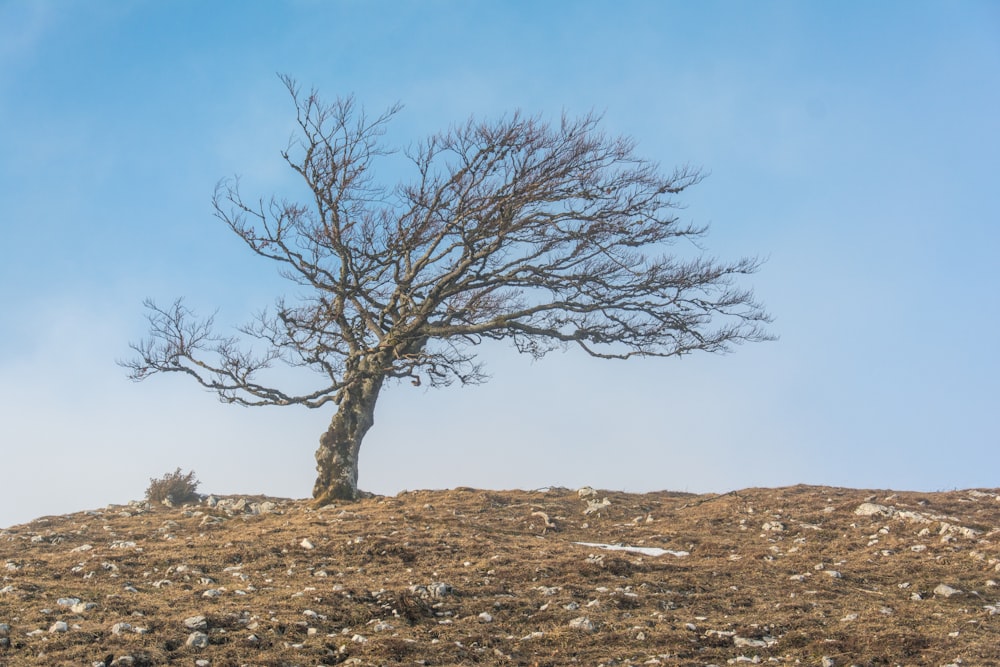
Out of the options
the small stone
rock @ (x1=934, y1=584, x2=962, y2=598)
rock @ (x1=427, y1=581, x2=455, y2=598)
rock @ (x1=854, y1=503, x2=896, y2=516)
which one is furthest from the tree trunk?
rock @ (x1=934, y1=584, x2=962, y2=598)

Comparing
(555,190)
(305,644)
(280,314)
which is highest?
(555,190)

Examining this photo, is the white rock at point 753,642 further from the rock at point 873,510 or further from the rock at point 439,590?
the rock at point 873,510

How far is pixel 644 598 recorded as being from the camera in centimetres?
1147

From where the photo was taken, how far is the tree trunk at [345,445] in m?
22.2

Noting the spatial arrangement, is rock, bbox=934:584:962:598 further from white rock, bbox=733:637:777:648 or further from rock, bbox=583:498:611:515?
rock, bbox=583:498:611:515

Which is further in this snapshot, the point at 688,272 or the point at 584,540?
the point at 688,272

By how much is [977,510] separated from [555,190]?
12.2 metres

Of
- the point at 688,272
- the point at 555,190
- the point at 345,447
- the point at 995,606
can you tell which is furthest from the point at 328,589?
the point at 688,272

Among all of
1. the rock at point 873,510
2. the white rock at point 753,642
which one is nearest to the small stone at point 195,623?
the white rock at point 753,642

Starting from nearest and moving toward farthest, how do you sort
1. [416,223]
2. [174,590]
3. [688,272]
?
[174,590], [416,223], [688,272]

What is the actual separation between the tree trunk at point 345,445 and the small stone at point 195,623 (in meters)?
12.1

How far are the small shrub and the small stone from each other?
16574 mm

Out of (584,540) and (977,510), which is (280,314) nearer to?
(584,540)

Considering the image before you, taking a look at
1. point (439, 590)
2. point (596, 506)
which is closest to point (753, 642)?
point (439, 590)
